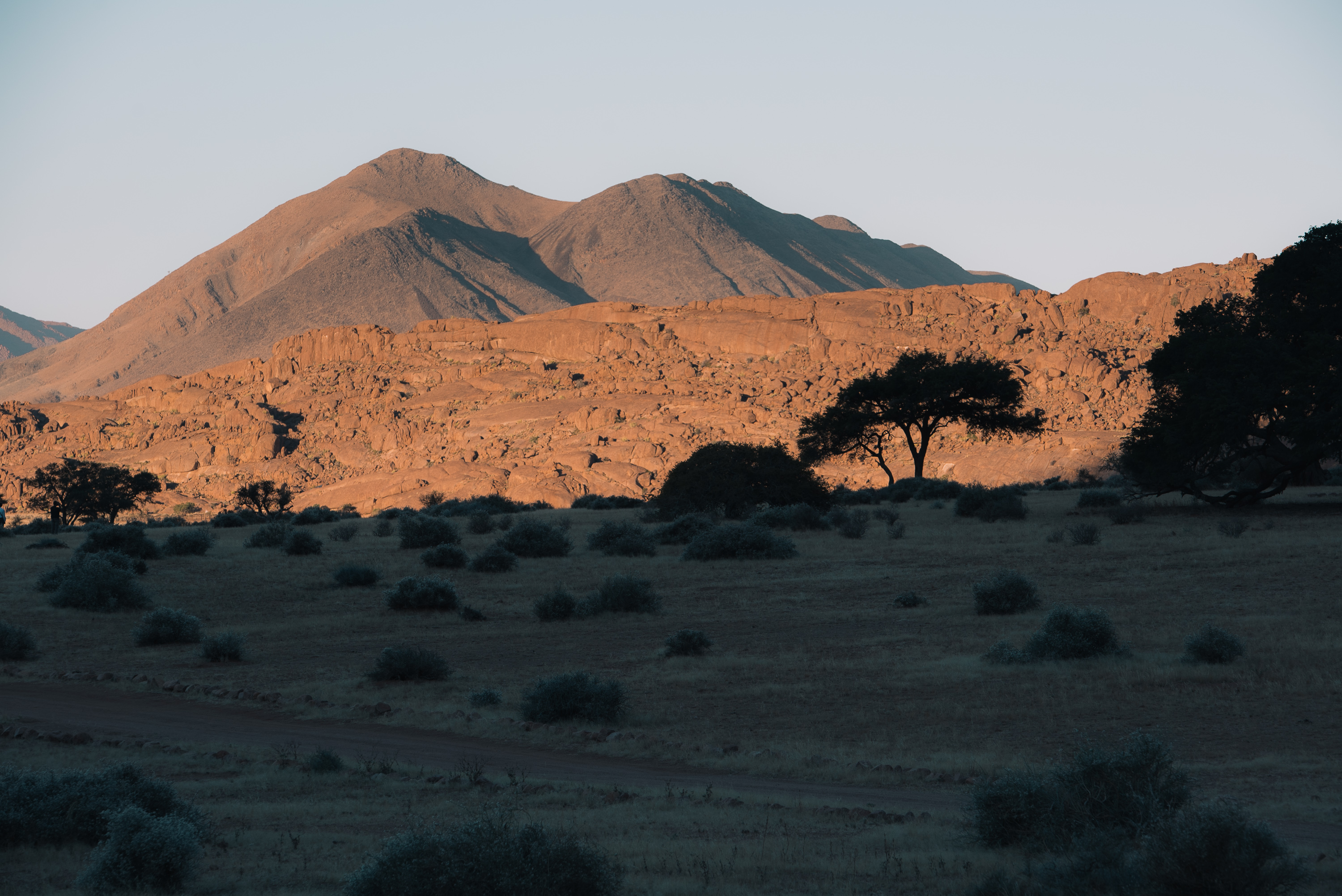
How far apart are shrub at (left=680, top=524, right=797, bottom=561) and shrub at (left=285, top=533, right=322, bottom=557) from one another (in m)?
10.8

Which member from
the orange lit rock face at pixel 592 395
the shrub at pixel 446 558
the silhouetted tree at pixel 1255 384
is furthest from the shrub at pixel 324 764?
the orange lit rock face at pixel 592 395

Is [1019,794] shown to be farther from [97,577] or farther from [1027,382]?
[1027,382]

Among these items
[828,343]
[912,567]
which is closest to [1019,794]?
[912,567]

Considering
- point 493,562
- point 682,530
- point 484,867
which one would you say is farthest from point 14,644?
point 682,530

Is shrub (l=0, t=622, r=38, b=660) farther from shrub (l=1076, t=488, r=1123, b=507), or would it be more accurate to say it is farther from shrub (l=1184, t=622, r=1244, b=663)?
shrub (l=1076, t=488, r=1123, b=507)

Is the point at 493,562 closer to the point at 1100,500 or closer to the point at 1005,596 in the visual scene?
the point at 1005,596

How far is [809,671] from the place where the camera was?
13.8m

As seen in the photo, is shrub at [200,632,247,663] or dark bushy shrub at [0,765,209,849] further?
shrub at [200,632,247,663]

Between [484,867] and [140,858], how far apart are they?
2.36 m

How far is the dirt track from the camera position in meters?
8.51

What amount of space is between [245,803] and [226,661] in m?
7.96

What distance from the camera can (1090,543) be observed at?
24453mm

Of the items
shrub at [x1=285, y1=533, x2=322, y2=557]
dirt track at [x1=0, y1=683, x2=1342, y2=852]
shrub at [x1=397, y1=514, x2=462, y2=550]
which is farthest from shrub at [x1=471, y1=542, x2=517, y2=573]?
dirt track at [x1=0, y1=683, x2=1342, y2=852]

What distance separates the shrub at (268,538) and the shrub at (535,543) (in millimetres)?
6933
